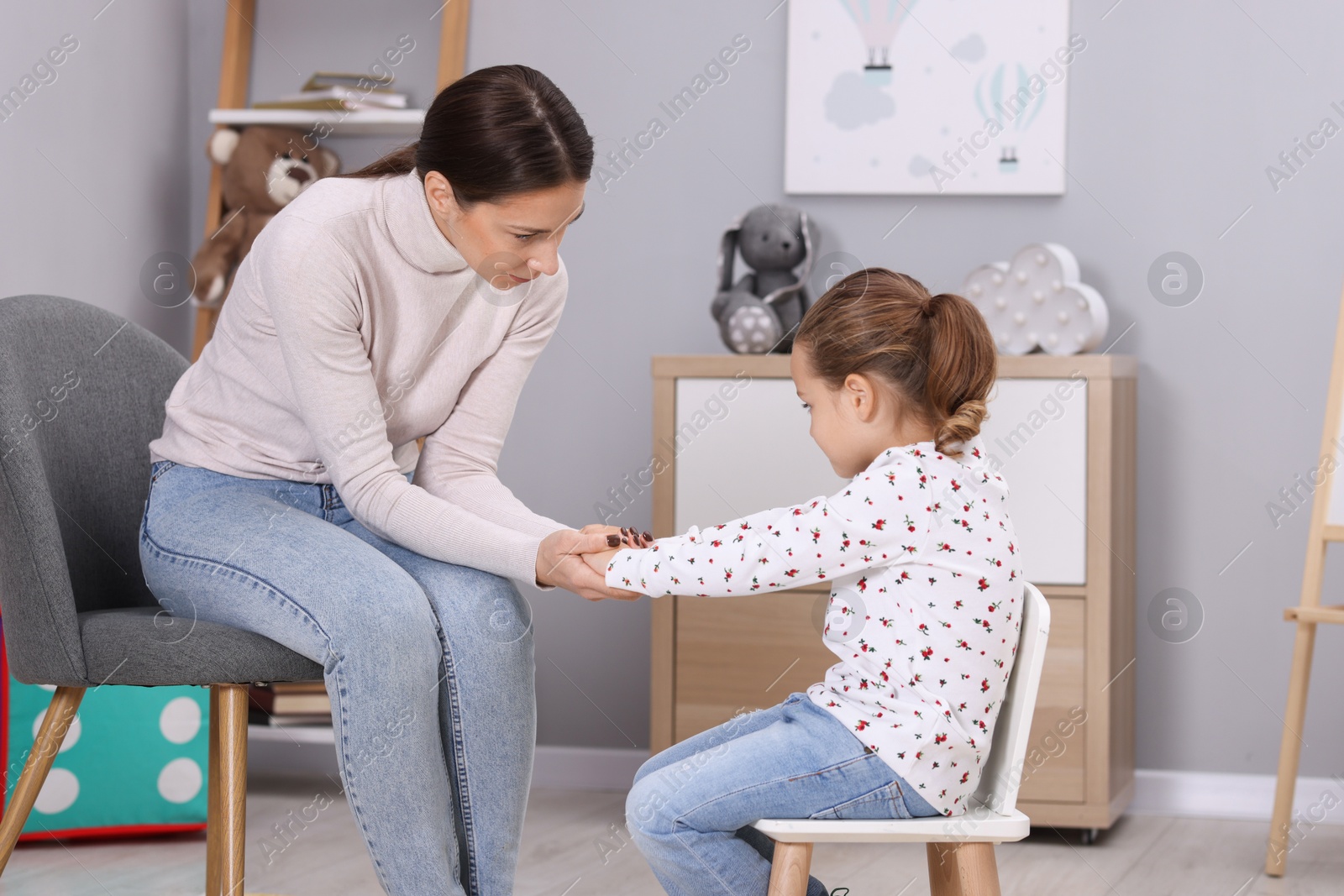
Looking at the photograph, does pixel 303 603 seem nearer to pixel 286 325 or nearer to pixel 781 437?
pixel 286 325

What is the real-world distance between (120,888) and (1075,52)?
211 cm

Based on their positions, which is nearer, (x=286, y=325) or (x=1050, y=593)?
(x=286, y=325)

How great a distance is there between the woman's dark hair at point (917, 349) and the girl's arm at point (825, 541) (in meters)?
0.07

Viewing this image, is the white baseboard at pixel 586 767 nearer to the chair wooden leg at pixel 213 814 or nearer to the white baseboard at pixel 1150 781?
the white baseboard at pixel 1150 781

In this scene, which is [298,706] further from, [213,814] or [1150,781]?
[1150,781]

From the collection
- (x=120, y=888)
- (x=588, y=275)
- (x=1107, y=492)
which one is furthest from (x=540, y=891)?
(x=588, y=275)

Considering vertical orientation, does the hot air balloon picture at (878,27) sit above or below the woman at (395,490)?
above

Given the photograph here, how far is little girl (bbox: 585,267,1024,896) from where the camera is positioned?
3.48 feet

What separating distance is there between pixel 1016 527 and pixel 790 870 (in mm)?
1131

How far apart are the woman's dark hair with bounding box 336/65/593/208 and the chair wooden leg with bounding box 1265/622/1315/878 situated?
1394 mm

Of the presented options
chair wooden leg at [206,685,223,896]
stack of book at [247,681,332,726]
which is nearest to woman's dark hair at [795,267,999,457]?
chair wooden leg at [206,685,223,896]

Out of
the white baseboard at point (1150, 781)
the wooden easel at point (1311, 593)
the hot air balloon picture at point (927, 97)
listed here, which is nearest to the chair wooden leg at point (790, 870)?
the white baseboard at point (1150, 781)

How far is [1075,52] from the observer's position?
91.3 inches

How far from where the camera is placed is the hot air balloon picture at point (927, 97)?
2322 mm
